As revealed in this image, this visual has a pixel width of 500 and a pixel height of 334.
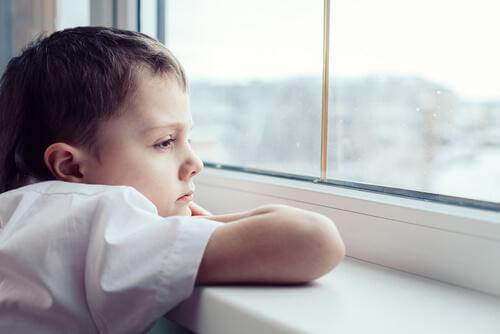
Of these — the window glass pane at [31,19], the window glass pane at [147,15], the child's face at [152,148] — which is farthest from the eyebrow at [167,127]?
the window glass pane at [31,19]

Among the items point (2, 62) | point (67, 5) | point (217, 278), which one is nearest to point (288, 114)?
point (217, 278)

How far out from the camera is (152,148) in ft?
2.28

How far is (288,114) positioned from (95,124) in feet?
1.09

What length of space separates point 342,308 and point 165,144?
0.33 meters

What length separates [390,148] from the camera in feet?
2.34

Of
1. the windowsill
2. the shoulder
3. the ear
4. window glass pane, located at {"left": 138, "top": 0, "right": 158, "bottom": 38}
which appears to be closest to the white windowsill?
the windowsill

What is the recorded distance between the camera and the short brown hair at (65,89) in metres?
0.69

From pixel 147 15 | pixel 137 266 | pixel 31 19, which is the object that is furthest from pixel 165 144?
pixel 31 19

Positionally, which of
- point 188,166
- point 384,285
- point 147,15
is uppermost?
point 147,15

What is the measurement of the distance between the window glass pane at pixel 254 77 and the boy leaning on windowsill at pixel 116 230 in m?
0.23

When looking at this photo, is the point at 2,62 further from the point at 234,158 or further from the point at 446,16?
the point at 446,16

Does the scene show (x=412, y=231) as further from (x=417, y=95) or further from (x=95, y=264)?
(x=95, y=264)

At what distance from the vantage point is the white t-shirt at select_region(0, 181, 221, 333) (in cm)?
52

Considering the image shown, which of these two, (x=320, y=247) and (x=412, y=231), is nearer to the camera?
Answer: (x=320, y=247)
